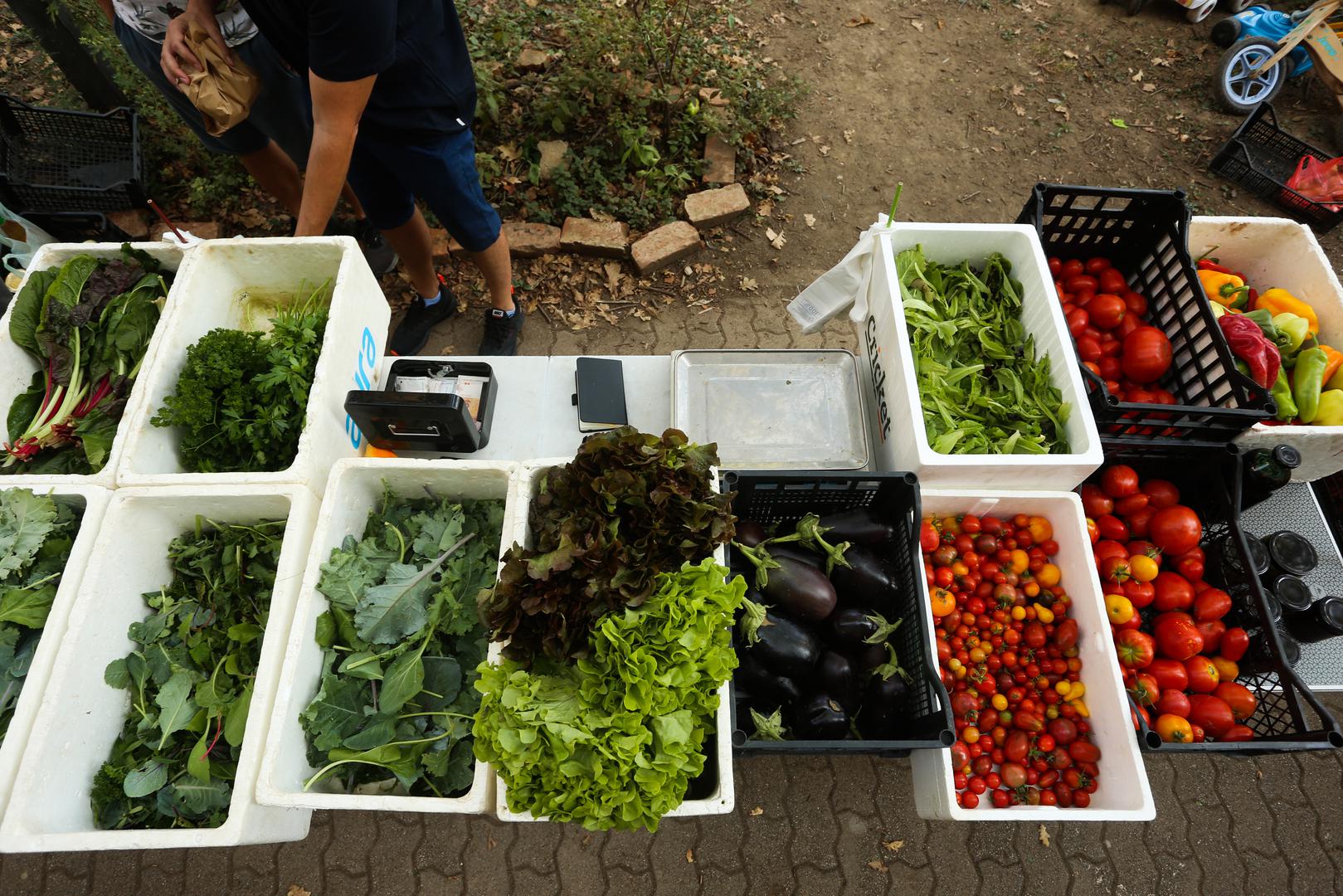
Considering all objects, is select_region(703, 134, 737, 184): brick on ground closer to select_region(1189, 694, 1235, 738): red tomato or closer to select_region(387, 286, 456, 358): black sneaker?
select_region(387, 286, 456, 358): black sneaker

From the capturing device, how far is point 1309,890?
281 centimetres

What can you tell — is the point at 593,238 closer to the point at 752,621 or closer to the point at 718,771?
the point at 752,621

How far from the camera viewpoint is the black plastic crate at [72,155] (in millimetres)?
4008

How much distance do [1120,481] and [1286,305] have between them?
1.17m

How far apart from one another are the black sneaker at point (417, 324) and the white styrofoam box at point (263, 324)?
1.19 metres

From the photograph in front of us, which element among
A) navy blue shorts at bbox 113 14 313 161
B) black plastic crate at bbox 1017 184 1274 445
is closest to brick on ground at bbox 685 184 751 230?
black plastic crate at bbox 1017 184 1274 445

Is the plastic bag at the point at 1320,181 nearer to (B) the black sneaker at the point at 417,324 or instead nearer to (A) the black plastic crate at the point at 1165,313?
(A) the black plastic crate at the point at 1165,313

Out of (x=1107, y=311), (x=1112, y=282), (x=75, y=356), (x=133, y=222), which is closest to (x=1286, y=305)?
(x=1112, y=282)

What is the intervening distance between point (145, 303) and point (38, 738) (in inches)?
59.6

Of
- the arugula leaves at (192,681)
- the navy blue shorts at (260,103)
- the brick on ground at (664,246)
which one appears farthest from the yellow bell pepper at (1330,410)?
the navy blue shorts at (260,103)

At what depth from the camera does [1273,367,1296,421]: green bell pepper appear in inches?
96.5

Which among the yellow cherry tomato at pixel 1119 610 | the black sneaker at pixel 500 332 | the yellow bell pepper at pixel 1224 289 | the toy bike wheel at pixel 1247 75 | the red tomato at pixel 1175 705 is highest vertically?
the toy bike wheel at pixel 1247 75

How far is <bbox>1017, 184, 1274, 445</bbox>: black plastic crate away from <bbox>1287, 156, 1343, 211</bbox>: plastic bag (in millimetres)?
3251

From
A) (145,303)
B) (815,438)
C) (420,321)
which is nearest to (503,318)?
(420,321)
